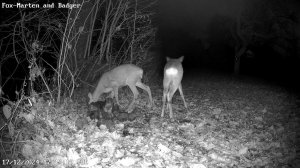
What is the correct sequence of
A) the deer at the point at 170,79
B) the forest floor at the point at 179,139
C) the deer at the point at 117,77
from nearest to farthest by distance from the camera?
1. the forest floor at the point at 179,139
2. the deer at the point at 170,79
3. the deer at the point at 117,77

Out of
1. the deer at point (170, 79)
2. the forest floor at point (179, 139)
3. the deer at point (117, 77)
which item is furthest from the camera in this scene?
the deer at point (117, 77)

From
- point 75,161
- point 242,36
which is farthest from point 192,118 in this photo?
point 242,36

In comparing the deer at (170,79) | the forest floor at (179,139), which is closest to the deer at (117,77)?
the forest floor at (179,139)

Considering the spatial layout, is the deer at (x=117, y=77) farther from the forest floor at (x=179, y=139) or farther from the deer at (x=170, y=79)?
the deer at (x=170, y=79)

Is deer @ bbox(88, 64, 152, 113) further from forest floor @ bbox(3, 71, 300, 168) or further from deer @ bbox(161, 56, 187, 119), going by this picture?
deer @ bbox(161, 56, 187, 119)

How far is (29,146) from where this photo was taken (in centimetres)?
471

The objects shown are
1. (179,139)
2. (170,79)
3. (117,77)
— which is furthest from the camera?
(117,77)

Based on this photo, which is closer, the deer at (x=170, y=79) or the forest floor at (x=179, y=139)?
the forest floor at (x=179, y=139)

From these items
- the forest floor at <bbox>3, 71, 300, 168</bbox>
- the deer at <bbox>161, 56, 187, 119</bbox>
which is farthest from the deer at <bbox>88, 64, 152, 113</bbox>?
the deer at <bbox>161, 56, 187, 119</bbox>

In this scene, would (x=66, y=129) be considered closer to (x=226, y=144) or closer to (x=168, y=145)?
(x=168, y=145)

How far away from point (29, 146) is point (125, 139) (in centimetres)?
175

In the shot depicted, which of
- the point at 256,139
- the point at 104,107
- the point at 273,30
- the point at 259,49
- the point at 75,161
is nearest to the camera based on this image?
the point at 75,161

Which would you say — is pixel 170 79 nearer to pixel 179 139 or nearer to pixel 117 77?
pixel 117 77

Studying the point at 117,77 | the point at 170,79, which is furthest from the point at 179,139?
the point at 117,77
